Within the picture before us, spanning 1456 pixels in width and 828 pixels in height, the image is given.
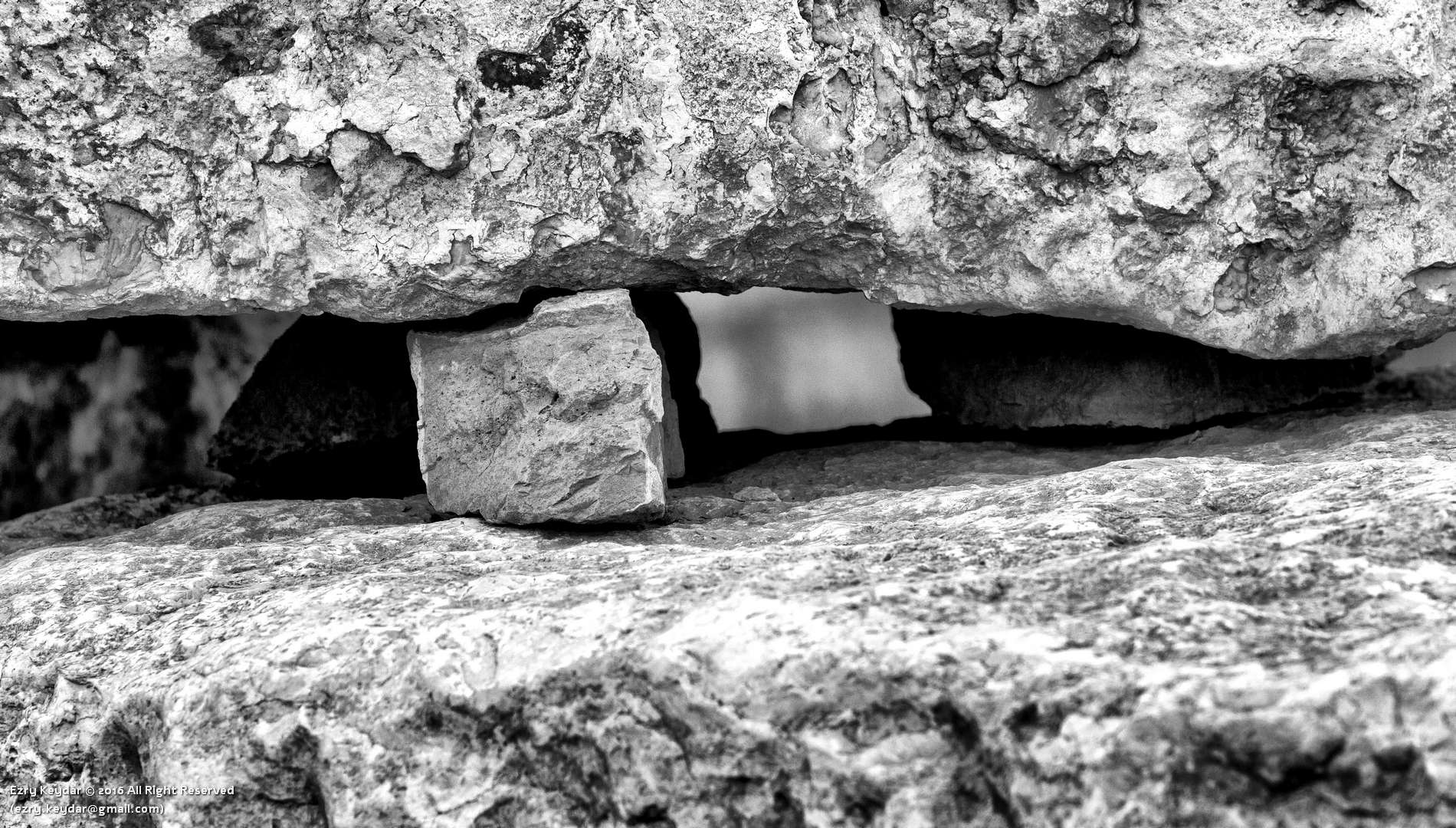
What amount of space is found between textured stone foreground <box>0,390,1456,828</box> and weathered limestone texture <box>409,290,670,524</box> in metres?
0.07

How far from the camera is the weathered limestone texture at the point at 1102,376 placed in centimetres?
259

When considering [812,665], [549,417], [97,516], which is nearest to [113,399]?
[97,516]

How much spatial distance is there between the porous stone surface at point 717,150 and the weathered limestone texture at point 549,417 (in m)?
0.09

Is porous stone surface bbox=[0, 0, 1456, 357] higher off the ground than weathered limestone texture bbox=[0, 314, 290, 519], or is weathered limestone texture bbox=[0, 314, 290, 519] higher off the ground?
porous stone surface bbox=[0, 0, 1456, 357]

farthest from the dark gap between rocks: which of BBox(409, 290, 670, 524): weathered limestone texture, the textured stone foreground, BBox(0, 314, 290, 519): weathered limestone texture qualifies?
the textured stone foreground

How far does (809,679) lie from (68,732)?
1018 millimetres

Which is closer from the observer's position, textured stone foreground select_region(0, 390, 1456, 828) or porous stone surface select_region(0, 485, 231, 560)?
textured stone foreground select_region(0, 390, 1456, 828)

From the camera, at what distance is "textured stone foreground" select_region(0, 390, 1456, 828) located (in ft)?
3.62

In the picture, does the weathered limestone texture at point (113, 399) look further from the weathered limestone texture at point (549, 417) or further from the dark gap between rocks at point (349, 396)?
the weathered limestone texture at point (549, 417)

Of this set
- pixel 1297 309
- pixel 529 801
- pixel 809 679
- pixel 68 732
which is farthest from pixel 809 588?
pixel 1297 309

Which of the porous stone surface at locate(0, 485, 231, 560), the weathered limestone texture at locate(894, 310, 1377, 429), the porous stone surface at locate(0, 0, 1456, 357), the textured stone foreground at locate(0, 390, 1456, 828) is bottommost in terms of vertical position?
the textured stone foreground at locate(0, 390, 1456, 828)

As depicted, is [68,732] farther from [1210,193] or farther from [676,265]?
[1210,193]

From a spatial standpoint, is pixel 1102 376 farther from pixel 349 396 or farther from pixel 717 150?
pixel 349 396

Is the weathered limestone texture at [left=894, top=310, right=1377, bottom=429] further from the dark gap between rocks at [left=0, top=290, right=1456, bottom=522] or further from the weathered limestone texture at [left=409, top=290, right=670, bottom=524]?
the weathered limestone texture at [left=409, top=290, right=670, bottom=524]
